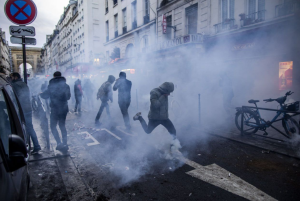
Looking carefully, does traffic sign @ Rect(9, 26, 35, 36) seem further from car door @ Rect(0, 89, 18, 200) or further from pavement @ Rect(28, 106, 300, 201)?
car door @ Rect(0, 89, 18, 200)

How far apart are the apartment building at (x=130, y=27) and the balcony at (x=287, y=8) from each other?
8.64m

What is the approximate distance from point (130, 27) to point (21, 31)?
16.9 m

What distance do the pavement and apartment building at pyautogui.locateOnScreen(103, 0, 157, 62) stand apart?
12.1 m

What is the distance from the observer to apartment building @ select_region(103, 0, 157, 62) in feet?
54.5

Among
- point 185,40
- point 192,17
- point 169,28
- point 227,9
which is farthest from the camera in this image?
point 169,28

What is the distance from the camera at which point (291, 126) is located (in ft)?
13.6

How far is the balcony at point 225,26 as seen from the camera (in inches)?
394

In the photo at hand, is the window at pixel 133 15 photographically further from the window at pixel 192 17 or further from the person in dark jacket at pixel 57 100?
the person in dark jacket at pixel 57 100

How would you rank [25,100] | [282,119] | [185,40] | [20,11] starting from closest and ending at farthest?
[20,11] < [25,100] < [282,119] < [185,40]

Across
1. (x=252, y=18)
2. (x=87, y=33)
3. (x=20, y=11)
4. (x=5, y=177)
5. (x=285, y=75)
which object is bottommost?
(x=5, y=177)

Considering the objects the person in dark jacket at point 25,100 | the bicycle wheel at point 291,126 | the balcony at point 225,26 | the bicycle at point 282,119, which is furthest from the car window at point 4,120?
the balcony at point 225,26

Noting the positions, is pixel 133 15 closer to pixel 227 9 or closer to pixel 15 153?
pixel 227 9

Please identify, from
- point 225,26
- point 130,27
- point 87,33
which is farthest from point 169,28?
point 87,33

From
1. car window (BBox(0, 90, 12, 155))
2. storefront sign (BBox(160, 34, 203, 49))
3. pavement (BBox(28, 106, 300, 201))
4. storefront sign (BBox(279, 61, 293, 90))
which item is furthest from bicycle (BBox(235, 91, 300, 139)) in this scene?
storefront sign (BBox(160, 34, 203, 49))
